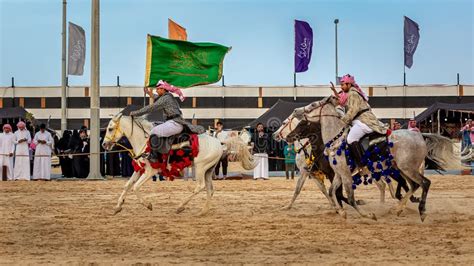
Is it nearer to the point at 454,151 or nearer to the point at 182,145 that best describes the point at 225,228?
the point at 182,145

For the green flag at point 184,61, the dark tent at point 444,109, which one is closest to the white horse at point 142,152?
the green flag at point 184,61

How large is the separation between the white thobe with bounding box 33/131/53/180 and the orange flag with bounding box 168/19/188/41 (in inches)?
221

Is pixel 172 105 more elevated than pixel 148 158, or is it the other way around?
pixel 172 105

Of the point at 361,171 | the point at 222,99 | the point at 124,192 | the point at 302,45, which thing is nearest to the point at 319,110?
the point at 361,171

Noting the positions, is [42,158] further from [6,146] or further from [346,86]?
[346,86]

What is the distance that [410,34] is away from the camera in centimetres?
4075

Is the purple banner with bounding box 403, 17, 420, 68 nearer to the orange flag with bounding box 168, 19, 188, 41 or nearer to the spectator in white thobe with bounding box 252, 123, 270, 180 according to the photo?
the spectator in white thobe with bounding box 252, 123, 270, 180

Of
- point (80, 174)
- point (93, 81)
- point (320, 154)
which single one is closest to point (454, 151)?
point (320, 154)

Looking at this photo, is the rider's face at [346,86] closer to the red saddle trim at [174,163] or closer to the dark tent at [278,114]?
the red saddle trim at [174,163]

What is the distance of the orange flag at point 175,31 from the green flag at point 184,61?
583 cm

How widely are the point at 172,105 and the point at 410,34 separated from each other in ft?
94.7

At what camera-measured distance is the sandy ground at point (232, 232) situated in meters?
8.89

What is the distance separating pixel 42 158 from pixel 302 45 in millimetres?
16284

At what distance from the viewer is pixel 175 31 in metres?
27.7
